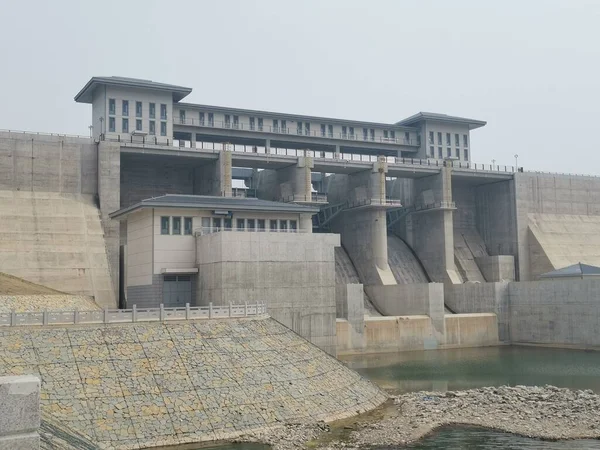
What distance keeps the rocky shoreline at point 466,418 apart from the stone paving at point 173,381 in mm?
1556

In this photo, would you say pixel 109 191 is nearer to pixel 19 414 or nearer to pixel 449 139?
pixel 449 139

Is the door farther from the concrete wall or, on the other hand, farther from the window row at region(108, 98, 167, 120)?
the window row at region(108, 98, 167, 120)

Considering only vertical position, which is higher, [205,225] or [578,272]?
[205,225]

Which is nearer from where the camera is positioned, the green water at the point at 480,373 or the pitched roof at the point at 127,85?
the green water at the point at 480,373

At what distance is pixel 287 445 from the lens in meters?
27.8

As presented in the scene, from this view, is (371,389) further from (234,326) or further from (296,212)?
(296,212)

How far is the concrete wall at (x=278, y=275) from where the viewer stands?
4781 centimetres

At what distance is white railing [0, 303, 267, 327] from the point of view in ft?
105

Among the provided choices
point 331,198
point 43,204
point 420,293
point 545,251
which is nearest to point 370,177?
point 331,198

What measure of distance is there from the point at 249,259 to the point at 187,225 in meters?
5.66

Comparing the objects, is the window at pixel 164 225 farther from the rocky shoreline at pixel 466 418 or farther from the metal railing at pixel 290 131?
the metal railing at pixel 290 131

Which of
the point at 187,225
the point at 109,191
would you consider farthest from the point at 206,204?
the point at 109,191

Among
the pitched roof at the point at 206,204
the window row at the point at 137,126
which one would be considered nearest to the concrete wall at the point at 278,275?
the pitched roof at the point at 206,204

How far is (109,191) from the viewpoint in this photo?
63344 millimetres
